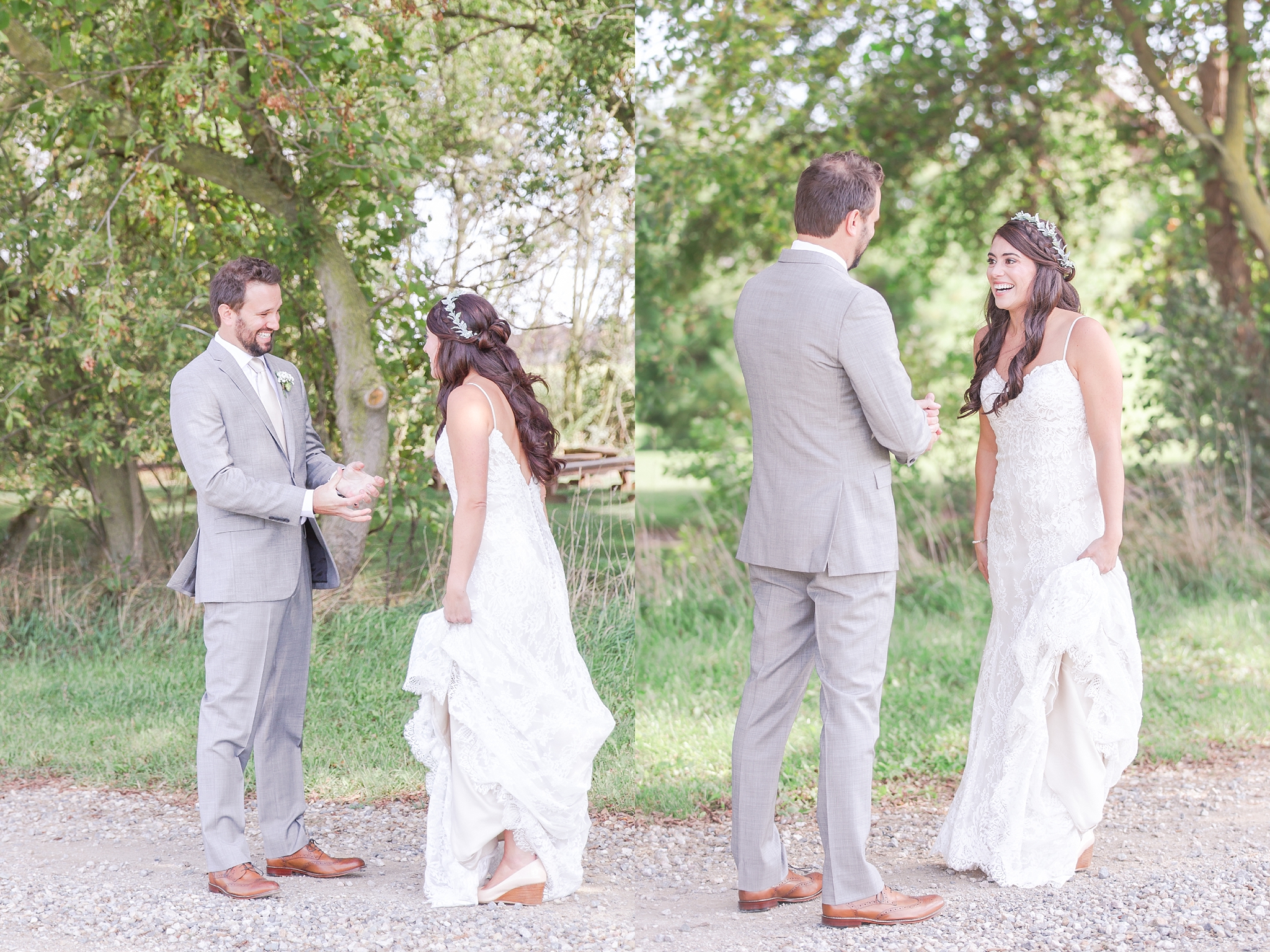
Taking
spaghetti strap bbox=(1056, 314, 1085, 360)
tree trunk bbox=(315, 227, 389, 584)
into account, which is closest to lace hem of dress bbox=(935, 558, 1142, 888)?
spaghetti strap bbox=(1056, 314, 1085, 360)

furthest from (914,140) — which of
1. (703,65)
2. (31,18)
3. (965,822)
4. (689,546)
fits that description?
(965,822)

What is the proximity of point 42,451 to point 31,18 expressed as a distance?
6.79 ft

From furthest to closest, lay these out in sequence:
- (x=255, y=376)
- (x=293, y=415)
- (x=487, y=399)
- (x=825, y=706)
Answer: (x=293, y=415), (x=255, y=376), (x=487, y=399), (x=825, y=706)

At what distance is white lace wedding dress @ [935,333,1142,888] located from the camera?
3301mm

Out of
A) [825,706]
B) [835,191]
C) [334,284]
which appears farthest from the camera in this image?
[334,284]

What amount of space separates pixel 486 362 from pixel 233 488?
79 cm

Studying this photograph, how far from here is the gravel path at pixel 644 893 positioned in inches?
118

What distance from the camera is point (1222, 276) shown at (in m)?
8.67

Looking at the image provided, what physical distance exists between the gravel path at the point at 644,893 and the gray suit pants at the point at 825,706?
20 cm

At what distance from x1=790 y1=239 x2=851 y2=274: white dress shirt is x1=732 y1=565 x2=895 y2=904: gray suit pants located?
791mm

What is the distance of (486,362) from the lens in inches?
126

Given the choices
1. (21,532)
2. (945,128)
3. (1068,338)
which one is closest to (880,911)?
(1068,338)

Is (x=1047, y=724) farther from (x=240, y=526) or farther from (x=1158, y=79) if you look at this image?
(x=1158, y=79)

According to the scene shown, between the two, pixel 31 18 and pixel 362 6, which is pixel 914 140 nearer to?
pixel 362 6
